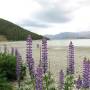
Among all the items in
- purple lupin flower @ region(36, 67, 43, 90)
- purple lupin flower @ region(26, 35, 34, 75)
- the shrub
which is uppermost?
purple lupin flower @ region(26, 35, 34, 75)

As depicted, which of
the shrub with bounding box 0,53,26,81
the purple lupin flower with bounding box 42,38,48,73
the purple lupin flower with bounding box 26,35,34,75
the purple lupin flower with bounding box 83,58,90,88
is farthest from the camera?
the shrub with bounding box 0,53,26,81

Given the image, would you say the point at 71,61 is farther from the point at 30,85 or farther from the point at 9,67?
the point at 9,67

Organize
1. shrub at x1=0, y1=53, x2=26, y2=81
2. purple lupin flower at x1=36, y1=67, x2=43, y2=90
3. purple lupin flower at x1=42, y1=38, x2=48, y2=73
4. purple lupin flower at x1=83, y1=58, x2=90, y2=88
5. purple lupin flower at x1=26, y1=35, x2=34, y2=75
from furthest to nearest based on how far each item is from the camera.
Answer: shrub at x1=0, y1=53, x2=26, y2=81
purple lupin flower at x1=26, y1=35, x2=34, y2=75
purple lupin flower at x1=42, y1=38, x2=48, y2=73
purple lupin flower at x1=83, y1=58, x2=90, y2=88
purple lupin flower at x1=36, y1=67, x2=43, y2=90

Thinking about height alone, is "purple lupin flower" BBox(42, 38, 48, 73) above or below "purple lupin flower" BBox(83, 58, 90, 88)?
above

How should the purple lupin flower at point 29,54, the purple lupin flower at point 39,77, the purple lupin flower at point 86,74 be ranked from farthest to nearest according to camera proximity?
the purple lupin flower at point 29,54, the purple lupin flower at point 86,74, the purple lupin flower at point 39,77

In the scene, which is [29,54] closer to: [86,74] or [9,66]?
[86,74]

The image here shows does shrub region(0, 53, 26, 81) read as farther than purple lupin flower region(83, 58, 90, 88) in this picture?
Yes

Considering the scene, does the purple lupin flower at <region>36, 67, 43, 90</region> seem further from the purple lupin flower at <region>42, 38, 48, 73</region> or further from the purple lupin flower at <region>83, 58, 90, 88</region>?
the purple lupin flower at <region>83, 58, 90, 88</region>

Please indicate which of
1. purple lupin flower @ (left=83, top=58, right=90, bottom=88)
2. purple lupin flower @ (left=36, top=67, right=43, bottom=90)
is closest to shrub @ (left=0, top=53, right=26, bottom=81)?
purple lupin flower @ (left=83, top=58, right=90, bottom=88)

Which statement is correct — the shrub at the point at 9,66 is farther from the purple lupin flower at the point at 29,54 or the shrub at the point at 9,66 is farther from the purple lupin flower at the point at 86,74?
the purple lupin flower at the point at 86,74

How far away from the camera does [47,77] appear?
335 inches

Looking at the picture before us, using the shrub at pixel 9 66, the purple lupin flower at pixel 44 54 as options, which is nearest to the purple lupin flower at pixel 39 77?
the purple lupin flower at pixel 44 54

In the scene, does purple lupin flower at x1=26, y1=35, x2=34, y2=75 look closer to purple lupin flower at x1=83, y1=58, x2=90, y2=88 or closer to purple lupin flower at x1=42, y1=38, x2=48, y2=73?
purple lupin flower at x1=42, y1=38, x2=48, y2=73

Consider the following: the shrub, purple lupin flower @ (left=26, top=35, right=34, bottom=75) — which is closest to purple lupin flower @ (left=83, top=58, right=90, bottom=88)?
purple lupin flower @ (left=26, top=35, right=34, bottom=75)
